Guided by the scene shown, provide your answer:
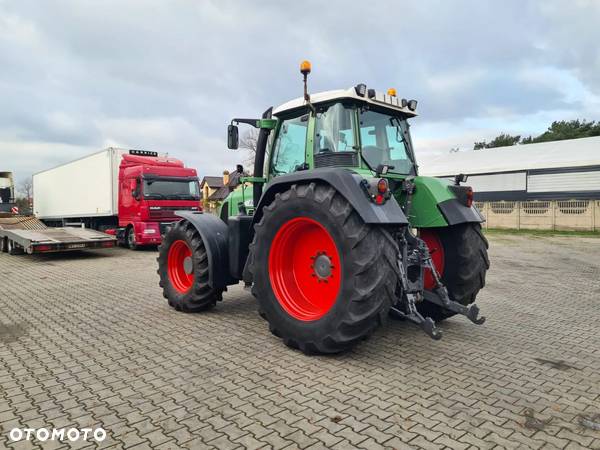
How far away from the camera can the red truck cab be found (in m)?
13.5

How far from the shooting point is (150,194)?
13555 mm

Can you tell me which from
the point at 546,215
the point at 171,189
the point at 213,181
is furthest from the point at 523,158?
the point at 213,181

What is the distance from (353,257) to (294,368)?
112cm

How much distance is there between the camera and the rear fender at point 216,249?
525 centimetres

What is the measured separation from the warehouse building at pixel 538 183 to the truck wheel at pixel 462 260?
20.7 metres

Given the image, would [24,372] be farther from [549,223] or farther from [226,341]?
[549,223]

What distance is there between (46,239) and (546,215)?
23158mm

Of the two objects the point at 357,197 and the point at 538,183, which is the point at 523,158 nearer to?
the point at 538,183

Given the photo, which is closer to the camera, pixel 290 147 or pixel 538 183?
pixel 290 147

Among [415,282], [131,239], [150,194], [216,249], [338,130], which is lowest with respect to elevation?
[131,239]

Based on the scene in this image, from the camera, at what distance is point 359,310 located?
11.5 feet

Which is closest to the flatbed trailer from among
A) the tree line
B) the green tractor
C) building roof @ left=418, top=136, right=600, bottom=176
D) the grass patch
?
the green tractor

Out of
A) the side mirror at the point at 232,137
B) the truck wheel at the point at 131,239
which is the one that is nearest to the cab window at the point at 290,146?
the side mirror at the point at 232,137

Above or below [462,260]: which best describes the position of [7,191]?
above
